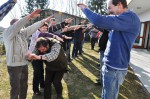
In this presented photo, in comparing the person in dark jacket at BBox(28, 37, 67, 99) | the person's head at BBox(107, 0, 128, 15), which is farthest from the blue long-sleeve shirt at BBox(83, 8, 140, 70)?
the person in dark jacket at BBox(28, 37, 67, 99)

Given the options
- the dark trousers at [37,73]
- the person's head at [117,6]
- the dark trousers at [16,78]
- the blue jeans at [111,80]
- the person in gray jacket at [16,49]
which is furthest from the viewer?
the dark trousers at [37,73]

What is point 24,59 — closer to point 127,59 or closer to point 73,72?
point 127,59

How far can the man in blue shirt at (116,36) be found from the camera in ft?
8.41

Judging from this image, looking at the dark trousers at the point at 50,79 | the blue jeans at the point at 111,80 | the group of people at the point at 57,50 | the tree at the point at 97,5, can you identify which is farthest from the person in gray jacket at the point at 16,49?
the tree at the point at 97,5

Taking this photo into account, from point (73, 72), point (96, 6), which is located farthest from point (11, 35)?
point (96, 6)

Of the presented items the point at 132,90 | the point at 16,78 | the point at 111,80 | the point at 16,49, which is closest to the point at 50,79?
the point at 16,78

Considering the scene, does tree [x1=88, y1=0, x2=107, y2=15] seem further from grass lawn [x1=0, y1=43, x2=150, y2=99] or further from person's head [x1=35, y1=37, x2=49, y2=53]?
person's head [x1=35, y1=37, x2=49, y2=53]

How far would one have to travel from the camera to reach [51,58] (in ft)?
13.5

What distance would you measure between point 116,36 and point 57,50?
5.71 ft

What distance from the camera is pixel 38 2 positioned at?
117ft

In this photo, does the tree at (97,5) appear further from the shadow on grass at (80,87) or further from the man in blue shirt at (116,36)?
the man in blue shirt at (116,36)

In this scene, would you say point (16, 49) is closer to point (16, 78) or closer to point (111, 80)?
point (16, 78)

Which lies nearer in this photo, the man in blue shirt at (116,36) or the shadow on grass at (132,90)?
the man in blue shirt at (116,36)

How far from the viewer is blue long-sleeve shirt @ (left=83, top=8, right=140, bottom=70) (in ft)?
8.35
